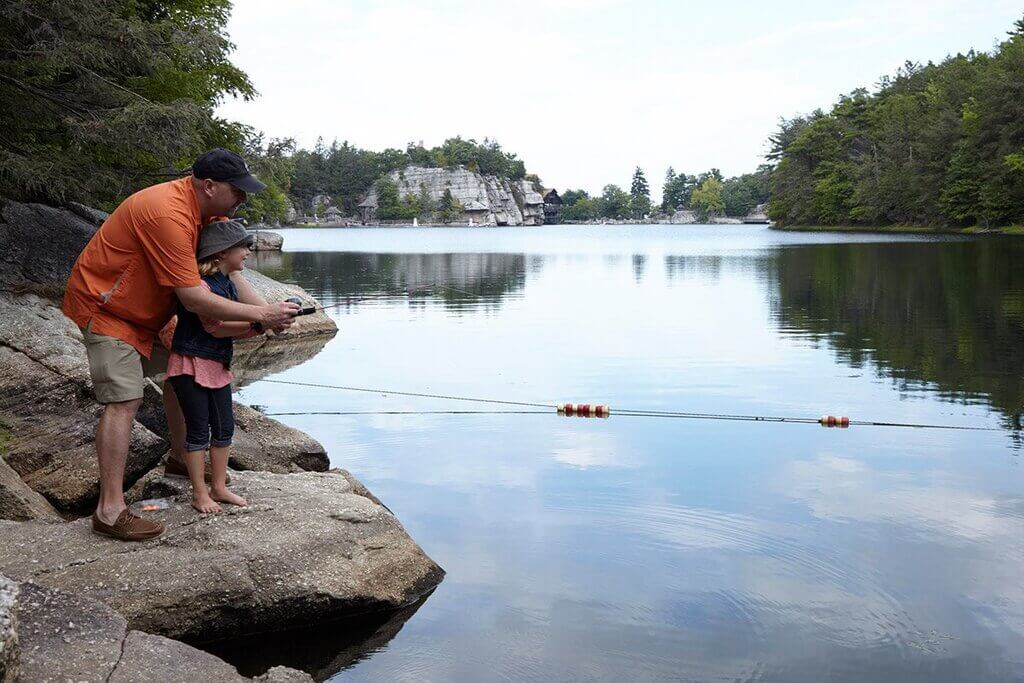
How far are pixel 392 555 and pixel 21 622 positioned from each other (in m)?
2.18

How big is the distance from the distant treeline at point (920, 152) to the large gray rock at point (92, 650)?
68505mm

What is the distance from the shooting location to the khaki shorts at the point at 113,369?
5.77m

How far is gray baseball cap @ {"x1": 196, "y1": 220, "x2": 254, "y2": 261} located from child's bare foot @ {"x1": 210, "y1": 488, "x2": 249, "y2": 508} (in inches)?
50.9

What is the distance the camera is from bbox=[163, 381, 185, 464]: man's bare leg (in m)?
6.24

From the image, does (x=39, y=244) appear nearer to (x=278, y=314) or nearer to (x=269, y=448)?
(x=269, y=448)

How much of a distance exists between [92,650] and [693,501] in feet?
16.0

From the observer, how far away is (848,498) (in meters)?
8.36

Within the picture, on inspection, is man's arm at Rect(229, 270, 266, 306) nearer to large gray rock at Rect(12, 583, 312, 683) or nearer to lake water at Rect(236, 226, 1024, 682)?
lake water at Rect(236, 226, 1024, 682)

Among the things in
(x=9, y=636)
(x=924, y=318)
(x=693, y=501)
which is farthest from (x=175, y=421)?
(x=924, y=318)

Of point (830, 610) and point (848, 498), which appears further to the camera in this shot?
point (848, 498)

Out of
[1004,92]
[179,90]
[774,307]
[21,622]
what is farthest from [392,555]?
[1004,92]

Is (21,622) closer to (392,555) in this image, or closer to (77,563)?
(77,563)

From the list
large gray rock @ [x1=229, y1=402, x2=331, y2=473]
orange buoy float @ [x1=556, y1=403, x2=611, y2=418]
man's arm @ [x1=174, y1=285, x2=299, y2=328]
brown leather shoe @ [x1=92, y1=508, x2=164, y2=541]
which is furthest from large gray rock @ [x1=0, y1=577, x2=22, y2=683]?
orange buoy float @ [x1=556, y1=403, x2=611, y2=418]

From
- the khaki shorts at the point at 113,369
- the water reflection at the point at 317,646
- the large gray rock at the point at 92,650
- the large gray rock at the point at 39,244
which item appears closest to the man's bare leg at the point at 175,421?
the khaki shorts at the point at 113,369
